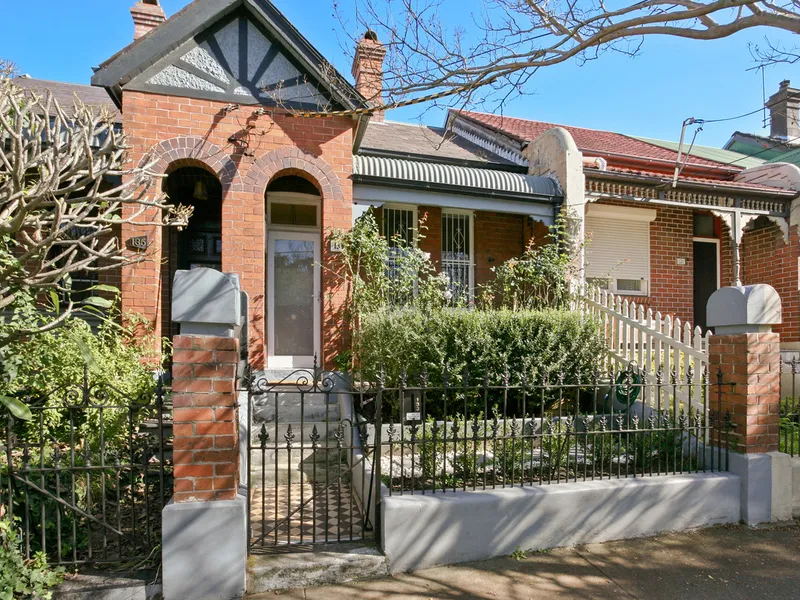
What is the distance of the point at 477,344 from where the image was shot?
5.64m

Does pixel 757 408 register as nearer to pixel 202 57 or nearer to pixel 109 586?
pixel 109 586

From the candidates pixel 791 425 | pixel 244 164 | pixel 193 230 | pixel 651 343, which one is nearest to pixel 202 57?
pixel 244 164

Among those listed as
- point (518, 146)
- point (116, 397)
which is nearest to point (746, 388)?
point (116, 397)

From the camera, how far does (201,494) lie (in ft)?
10.3

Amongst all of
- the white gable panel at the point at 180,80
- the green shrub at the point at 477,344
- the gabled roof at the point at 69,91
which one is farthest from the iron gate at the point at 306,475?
the gabled roof at the point at 69,91

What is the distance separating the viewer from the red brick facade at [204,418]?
312 centimetres

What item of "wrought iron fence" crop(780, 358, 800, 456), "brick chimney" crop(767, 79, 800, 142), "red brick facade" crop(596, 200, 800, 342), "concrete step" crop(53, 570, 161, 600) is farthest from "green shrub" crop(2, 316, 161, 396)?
"brick chimney" crop(767, 79, 800, 142)

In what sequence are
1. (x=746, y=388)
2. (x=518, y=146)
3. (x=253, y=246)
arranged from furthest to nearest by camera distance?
(x=518, y=146) → (x=253, y=246) → (x=746, y=388)

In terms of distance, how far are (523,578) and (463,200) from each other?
5670 mm

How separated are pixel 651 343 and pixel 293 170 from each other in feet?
17.0

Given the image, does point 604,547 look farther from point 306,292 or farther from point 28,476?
point 306,292

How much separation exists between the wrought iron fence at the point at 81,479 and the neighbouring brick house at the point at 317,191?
2747 mm

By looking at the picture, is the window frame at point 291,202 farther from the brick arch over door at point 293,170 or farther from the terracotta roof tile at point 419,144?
the terracotta roof tile at point 419,144

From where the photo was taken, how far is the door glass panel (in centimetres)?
751
